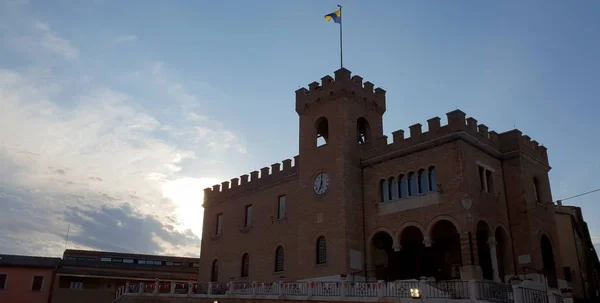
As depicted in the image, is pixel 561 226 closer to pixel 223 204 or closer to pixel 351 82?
pixel 351 82

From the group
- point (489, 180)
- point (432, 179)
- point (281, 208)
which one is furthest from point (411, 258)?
point (281, 208)

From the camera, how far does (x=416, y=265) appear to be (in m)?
25.7

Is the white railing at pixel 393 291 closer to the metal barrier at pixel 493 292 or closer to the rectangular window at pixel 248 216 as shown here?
the metal barrier at pixel 493 292

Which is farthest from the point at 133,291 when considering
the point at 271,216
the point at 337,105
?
the point at 337,105

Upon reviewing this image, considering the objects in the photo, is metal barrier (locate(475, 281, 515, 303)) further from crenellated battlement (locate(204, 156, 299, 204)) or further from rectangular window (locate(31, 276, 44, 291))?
rectangular window (locate(31, 276, 44, 291))

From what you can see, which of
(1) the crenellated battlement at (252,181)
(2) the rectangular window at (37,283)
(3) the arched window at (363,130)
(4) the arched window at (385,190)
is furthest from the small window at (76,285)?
(4) the arched window at (385,190)

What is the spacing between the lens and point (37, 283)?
1676 inches

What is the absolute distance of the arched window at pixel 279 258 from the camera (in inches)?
1180

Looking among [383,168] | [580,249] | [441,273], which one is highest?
[383,168]

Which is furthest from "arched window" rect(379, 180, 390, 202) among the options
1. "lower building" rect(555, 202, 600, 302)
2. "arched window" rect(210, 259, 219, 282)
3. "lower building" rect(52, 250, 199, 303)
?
"lower building" rect(52, 250, 199, 303)

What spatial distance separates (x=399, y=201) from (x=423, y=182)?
1.46 meters

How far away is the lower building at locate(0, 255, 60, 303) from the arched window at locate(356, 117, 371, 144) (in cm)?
2947

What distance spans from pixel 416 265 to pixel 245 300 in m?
8.60

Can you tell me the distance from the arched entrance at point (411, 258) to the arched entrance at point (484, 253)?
8.99 ft
